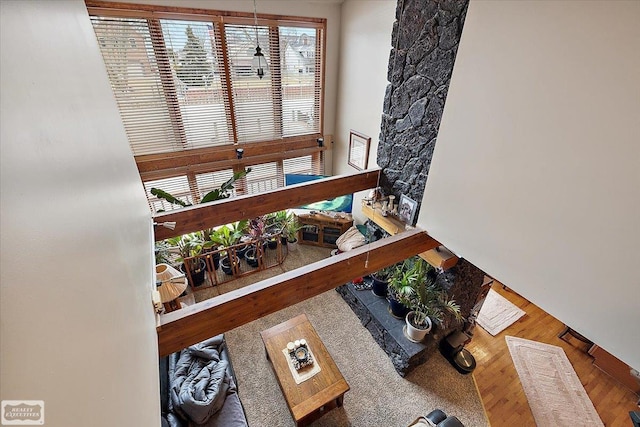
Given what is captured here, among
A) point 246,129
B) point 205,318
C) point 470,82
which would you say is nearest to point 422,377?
point 205,318

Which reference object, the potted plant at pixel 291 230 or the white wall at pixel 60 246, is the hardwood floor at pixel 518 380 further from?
the white wall at pixel 60 246

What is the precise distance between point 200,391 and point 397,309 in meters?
2.66

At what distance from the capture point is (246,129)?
5.43 meters

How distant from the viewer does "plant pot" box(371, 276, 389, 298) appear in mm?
4311

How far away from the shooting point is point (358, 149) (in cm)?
545

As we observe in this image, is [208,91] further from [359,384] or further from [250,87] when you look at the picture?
[359,384]

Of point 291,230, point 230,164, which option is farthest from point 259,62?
point 291,230

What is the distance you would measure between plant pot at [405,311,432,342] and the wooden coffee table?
1.11m

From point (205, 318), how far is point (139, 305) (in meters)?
0.52

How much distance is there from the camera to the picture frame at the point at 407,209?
3.34 meters

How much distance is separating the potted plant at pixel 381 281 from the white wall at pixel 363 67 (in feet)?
5.38

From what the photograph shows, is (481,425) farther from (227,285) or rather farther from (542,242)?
(227,285)

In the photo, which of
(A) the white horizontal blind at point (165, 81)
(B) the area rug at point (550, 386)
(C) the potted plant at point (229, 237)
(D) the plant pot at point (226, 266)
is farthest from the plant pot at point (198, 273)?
(B) the area rug at point (550, 386)

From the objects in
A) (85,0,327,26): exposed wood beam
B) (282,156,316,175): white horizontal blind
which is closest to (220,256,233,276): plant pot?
(282,156,316,175): white horizontal blind
